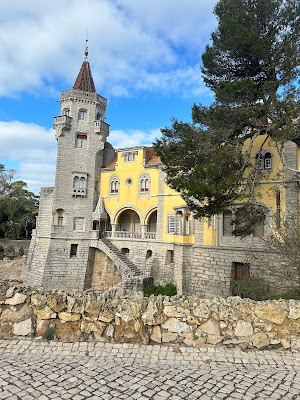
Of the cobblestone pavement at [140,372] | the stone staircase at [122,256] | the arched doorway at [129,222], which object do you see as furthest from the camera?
the arched doorway at [129,222]

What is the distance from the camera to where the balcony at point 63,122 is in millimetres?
27383

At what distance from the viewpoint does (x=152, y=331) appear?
770cm

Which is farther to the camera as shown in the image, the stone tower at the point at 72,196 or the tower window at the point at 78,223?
the tower window at the point at 78,223

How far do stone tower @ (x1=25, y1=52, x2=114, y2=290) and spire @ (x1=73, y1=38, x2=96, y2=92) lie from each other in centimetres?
11

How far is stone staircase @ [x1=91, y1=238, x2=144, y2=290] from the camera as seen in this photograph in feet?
69.1

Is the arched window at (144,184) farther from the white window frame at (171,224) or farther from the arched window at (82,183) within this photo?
the arched window at (82,183)

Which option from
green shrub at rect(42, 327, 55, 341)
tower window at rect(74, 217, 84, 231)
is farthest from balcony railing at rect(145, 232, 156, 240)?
green shrub at rect(42, 327, 55, 341)

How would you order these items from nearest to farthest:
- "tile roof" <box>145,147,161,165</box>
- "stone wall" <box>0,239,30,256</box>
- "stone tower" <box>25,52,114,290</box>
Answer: "stone tower" <box>25,52,114,290</box> → "tile roof" <box>145,147,161,165</box> → "stone wall" <box>0,239,30,256</box>

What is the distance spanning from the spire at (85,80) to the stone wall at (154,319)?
83.7ft

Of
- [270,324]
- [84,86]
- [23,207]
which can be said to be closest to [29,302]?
[270,324]

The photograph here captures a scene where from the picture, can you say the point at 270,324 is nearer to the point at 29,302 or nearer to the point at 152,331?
the point at 152,331

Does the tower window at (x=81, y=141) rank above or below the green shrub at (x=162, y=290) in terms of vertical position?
above

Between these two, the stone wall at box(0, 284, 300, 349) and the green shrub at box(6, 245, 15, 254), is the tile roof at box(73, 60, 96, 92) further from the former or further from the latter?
the green shrub at box(6, 245, 15, 254)

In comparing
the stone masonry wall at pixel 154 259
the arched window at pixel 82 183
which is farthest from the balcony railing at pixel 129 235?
the arched window at pixel 82 183
